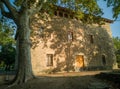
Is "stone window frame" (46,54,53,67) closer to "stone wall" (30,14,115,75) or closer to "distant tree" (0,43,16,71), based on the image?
"stone wall" (30,14,115,75)

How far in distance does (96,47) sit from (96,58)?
5.84ft

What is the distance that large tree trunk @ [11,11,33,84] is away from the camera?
12941 millimetres

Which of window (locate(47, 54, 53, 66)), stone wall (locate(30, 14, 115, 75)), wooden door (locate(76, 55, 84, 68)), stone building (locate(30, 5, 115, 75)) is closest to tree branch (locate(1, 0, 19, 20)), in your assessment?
stone wall (locate(30, 14, 115, 75))

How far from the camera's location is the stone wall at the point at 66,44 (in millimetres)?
21781

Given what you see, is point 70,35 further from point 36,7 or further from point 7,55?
point 7,55

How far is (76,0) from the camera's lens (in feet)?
62.2

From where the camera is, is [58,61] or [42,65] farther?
[58,61]

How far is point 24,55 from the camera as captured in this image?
13422 millimetres

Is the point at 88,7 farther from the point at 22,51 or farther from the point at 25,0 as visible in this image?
the point at 22,51

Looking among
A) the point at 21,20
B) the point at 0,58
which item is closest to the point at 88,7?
the point at 21,20

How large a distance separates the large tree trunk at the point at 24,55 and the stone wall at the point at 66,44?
4855 mm

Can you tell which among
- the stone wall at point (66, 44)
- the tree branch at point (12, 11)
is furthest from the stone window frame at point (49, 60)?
the tree branch at point (12, 11)

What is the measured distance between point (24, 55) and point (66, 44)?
37.8 ft

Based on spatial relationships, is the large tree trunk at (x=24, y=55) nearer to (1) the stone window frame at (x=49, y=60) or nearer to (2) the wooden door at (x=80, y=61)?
(1) the stone window frame at (x=49, y=60)
